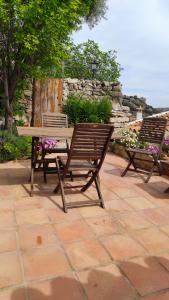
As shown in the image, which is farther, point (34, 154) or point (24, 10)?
point (24, 10)

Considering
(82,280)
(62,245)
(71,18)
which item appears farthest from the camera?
(71,18)

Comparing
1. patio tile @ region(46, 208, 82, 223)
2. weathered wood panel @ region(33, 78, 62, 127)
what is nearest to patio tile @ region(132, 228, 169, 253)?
patio tile @ region(46, 208, 82, 223)

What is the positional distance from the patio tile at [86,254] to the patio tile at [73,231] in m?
0.09

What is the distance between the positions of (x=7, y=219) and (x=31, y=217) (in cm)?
23

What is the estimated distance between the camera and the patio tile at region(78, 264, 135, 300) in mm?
1702

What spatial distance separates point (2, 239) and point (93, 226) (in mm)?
844

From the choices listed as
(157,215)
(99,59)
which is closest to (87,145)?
(157,215)

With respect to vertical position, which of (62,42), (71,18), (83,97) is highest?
(71,18)

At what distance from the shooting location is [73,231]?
2498 mm

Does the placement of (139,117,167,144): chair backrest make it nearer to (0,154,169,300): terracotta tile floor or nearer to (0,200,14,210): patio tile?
(0,154,169,300): terracotta tile floor

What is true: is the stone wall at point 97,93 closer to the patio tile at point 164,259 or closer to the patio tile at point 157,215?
the patio tile at point 157,215

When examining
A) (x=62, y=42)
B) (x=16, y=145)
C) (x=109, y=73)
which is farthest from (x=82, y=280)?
(x=109, y=73)

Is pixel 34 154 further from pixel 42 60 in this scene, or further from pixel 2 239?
pixel 42 60

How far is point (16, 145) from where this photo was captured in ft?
17.4
